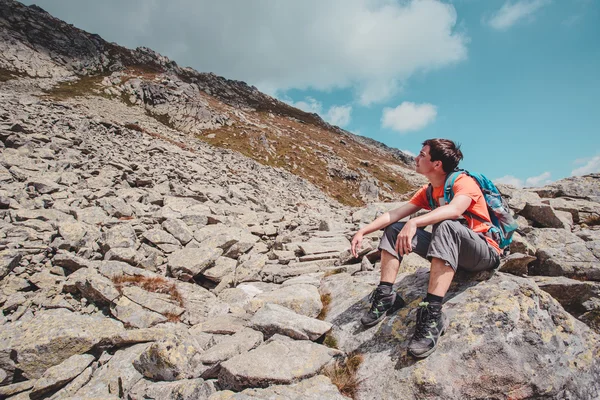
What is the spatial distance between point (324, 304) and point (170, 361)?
3.35 meters

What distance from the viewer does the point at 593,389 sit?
398 centimetres

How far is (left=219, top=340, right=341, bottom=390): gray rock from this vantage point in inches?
152

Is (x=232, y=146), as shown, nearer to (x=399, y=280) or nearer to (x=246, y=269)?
(x=246, y=269)

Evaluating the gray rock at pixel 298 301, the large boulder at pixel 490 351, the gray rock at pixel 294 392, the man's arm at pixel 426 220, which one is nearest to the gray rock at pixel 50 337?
the gray rock at pixel 298 301

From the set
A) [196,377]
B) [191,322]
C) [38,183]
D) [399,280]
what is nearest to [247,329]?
[196,377]

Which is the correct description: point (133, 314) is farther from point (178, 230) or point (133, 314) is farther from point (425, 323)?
point (425, 323)

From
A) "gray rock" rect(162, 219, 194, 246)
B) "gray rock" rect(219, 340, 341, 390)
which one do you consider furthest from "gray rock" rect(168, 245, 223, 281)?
"gray rock" rect(219, 340, 341, 390)

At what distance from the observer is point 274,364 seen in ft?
13.3

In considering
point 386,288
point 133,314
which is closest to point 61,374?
point 133,314

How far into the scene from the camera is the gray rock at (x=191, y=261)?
Result: 8711mm

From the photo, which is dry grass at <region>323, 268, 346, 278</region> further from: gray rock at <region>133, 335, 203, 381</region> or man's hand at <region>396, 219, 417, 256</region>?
gray rock at <region>133, 335, 203, 381</region>

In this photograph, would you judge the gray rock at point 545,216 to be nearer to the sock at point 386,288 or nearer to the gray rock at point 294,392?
the sock at point 386,288

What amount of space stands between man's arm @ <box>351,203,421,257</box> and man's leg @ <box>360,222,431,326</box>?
0.70 m

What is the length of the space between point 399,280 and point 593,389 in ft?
9.91
